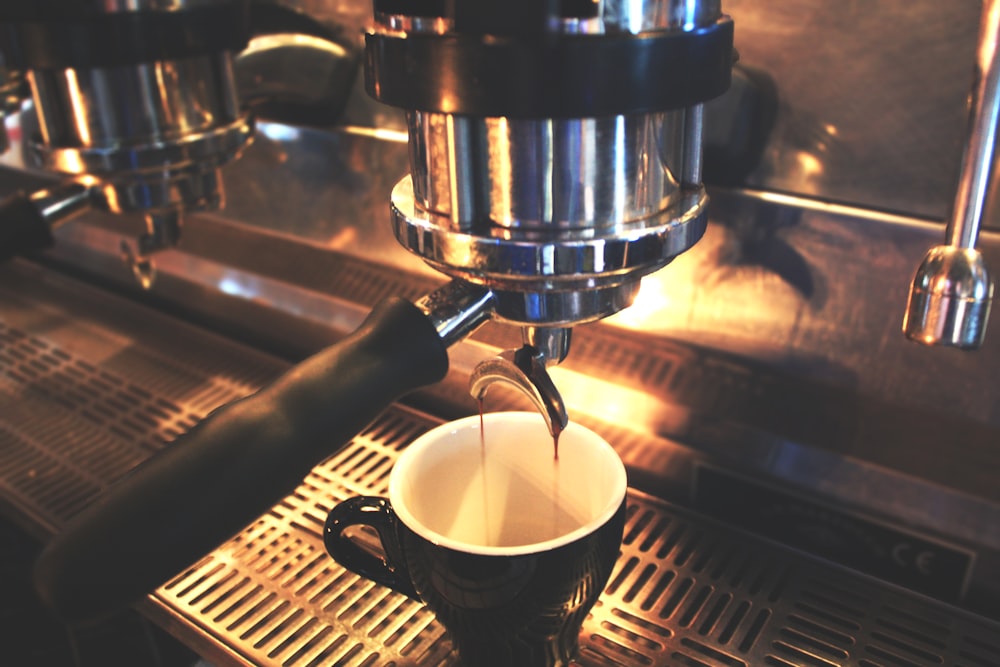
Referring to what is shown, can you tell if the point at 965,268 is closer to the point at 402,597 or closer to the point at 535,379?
the point at 535,379

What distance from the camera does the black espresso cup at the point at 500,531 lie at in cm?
37

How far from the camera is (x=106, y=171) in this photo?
500 mm

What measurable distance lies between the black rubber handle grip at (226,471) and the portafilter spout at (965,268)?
7.1 inches

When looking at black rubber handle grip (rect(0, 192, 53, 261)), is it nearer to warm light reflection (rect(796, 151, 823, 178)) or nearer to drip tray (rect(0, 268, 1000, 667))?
drip tray (rect(0, 268, 1000, 667))

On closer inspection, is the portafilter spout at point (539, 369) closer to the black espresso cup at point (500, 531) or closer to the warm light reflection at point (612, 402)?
the black espresso cup at point (500, 531)

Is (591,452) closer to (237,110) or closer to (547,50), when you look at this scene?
(547,50)

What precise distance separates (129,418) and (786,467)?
451 mm

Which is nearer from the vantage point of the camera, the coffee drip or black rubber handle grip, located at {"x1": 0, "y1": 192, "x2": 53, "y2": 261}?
the coffee drip

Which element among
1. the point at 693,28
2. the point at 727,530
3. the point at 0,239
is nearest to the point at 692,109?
the point at 693,28

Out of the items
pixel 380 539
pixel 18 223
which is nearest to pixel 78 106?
pixel 18 223

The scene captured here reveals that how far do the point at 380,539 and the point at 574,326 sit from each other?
0.14 metres

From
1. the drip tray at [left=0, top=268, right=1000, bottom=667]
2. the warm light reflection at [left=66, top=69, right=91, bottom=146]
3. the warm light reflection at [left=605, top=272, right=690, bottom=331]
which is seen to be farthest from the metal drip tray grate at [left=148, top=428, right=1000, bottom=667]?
the warm light reflection at [left=66, top=69, right=91, bottom=146]

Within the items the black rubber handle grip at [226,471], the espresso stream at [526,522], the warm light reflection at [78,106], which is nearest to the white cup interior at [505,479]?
the espresso stream at [526,522]

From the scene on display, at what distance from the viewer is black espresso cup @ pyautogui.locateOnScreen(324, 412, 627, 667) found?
37 centimetres
